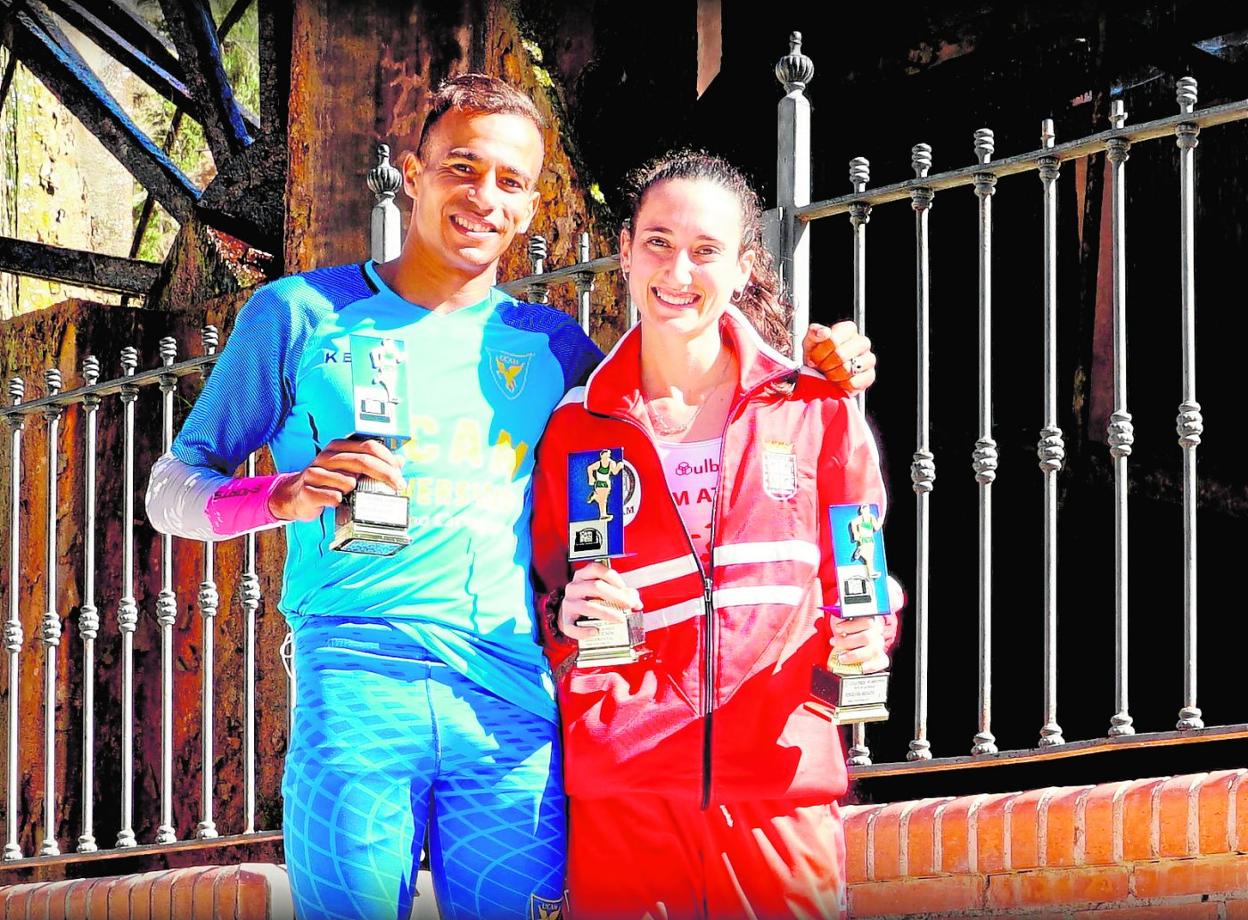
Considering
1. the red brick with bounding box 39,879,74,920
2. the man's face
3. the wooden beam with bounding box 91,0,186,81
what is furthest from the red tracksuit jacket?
the wooden beam with bounding box 91,0,186,81

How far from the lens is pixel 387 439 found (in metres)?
2.96

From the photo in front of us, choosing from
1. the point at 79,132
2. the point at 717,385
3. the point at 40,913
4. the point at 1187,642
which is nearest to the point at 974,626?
the point at 1187,642

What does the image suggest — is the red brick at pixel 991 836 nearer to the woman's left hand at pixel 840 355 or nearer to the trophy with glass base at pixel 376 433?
the woman's left hand at pixel 840 355

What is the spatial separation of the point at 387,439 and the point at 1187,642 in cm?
171

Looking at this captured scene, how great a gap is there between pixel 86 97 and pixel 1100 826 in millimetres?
5589

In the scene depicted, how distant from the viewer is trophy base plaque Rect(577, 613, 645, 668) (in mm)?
2977

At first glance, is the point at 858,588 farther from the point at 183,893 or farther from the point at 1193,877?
the point at 183,893

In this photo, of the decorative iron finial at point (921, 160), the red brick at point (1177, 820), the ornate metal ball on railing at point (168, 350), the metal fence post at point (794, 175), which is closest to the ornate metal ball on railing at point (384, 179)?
the ornate metal ball on railing at point (168, 350)

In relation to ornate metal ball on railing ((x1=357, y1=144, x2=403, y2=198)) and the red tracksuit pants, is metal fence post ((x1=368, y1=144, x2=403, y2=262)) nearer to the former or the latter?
ornate metal ball on railing ((x1=357, y1=144, x2=403, y2=198))

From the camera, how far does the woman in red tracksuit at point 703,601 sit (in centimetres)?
301

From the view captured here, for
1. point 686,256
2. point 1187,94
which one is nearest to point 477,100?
point 686,256

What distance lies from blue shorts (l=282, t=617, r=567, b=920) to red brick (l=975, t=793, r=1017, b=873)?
1248 mm

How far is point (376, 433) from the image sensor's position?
116 inches

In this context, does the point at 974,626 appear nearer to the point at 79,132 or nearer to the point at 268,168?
the point at 268,168
